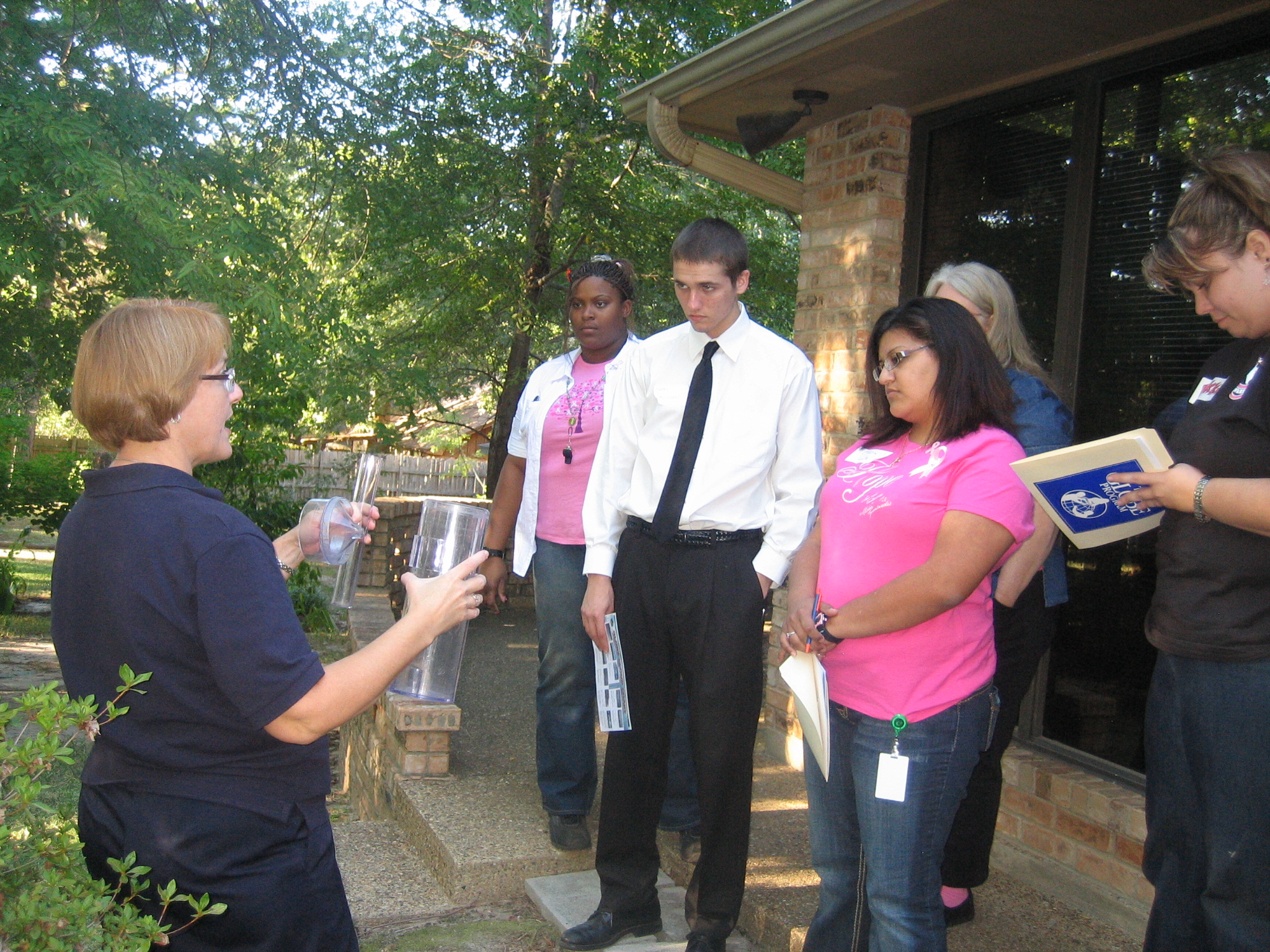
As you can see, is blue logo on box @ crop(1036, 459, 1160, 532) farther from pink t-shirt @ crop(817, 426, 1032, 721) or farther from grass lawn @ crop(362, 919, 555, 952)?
grass lawn @ crop(362, 919, 555, 952)

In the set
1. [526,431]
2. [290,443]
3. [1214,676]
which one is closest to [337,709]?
[1214,676]

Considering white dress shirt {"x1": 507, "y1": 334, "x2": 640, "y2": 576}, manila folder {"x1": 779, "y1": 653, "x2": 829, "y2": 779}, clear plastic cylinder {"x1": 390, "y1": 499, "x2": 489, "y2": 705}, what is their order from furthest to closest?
white dress shirt {"x1": 507, "y1": 334, "x2": 640, "y2": 576} < clear plastic cylinder {"x1": 390, "y1": 499, "x2": 489, "y2": 705} < manila folder {"x1": 779, "y1": 653, "x2": 829, "y2": 779}

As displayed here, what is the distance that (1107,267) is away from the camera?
3586 millimetres

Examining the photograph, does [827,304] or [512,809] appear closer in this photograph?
[512,809]

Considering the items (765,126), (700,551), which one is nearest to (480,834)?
(700,551)

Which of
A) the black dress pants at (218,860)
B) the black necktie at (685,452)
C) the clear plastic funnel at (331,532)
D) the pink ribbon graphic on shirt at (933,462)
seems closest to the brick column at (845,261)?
the black necktie at (685,452)

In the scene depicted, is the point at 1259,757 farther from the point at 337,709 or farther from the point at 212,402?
the point at 212,402

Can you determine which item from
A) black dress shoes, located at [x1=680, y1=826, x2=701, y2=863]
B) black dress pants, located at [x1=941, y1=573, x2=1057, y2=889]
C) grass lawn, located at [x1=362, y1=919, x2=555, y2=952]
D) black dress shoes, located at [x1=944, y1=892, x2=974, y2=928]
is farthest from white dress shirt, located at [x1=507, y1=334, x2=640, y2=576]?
black dress shoes, located at [x1=944, y1=892, x2=974, y2=928]

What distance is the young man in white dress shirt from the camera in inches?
115

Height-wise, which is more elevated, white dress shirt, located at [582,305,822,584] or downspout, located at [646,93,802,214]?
downspout, located at [646,93,802,214]

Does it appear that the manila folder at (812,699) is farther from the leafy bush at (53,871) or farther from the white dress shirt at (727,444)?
the leafy bush at (53,871)

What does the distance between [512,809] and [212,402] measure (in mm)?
2646

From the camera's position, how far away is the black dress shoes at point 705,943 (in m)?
2.93

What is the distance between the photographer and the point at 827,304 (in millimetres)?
4531
